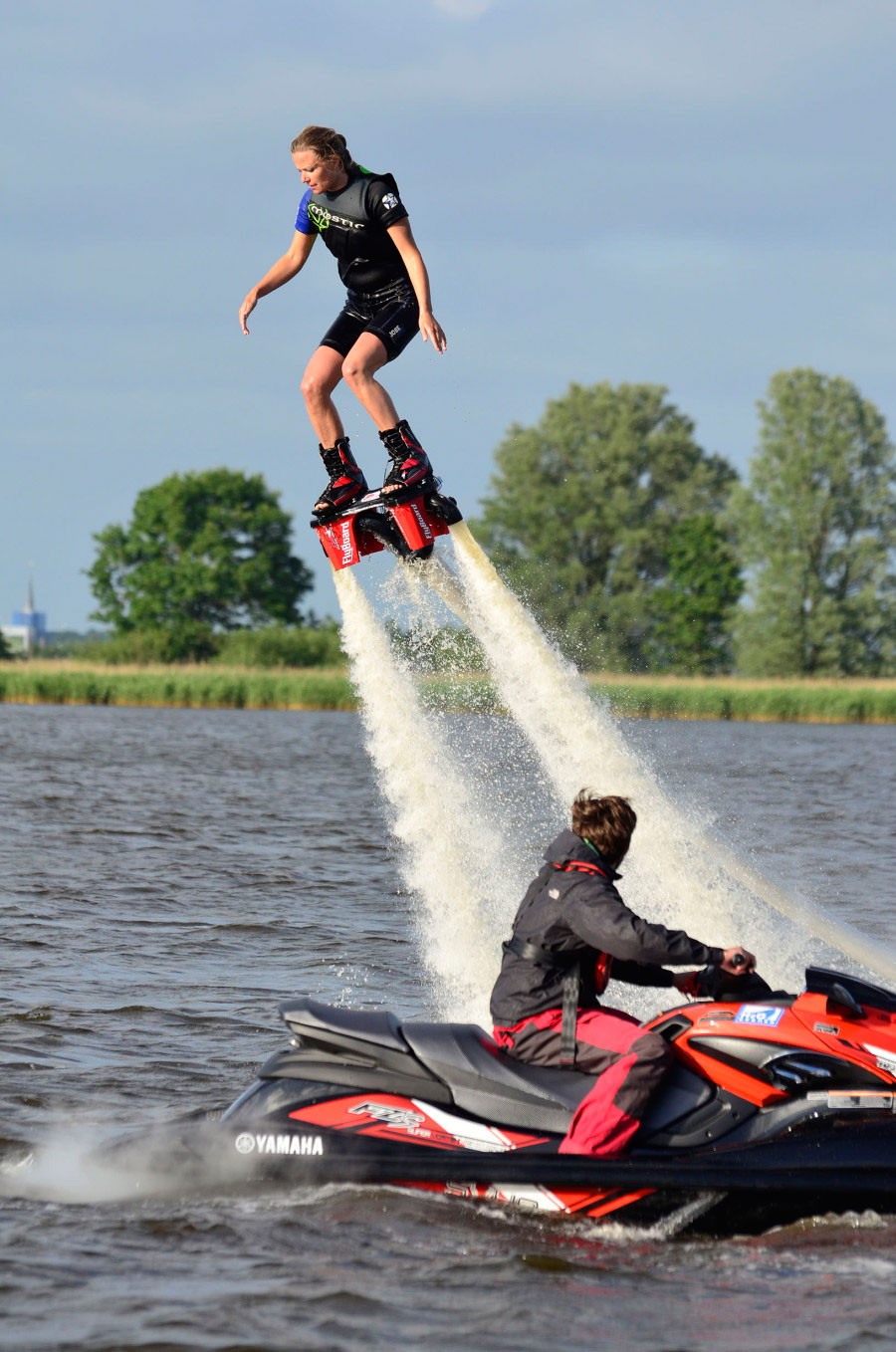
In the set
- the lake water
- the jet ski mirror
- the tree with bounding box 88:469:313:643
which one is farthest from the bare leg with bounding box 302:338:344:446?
the tree with bounding box 88:469:313:643

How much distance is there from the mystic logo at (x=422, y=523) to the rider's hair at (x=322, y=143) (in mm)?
1894

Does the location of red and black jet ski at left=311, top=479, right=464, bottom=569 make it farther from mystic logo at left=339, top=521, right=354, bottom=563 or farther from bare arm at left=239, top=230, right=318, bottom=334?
bare arm at left=239, top=230, right=318, bottom=334

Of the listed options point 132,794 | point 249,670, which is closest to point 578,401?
point 249,670

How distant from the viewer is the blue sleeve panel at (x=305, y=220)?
8477 mm

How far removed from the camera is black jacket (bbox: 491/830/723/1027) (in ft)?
17.7

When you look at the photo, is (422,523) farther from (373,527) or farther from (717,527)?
(717,527)

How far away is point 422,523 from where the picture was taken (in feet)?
29.4

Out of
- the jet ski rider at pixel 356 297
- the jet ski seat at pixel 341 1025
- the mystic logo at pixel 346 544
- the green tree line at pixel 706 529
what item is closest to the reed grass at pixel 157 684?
the green tree line at pixel 706 529

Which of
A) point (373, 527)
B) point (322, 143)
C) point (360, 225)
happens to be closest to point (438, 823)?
point (373, 527)

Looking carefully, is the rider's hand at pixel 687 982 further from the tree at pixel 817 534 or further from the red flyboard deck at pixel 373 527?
the tree at pixel 817 534

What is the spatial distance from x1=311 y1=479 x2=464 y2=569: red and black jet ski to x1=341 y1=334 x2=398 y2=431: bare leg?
0.47 m

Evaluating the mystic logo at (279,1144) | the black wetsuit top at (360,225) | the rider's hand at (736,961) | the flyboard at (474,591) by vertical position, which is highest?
the black wetsuit top at (360,225)

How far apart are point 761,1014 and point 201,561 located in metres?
65.1

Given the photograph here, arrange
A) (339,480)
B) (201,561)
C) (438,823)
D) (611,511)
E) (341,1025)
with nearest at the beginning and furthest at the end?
(341,1025) → (339,480) → (438,823) → (611,511) → (201,561)
